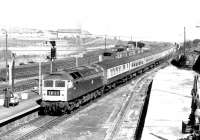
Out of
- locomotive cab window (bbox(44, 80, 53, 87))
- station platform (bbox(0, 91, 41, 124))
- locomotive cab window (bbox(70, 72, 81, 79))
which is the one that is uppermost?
locomotive cab window (bbox(70, 72, 81, 79))

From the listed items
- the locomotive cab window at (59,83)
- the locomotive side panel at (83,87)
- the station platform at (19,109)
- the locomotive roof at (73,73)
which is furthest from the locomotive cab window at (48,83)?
the station platform at (19,109)

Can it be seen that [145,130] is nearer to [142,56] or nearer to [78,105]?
[78,105]

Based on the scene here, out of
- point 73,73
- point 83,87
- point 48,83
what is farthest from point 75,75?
point 48,83

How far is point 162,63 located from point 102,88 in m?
49.9

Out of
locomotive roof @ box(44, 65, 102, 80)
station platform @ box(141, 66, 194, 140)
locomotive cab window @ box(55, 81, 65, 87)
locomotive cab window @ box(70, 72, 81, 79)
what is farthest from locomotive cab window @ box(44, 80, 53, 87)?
station platform @ box(141, 66, 194, 140)

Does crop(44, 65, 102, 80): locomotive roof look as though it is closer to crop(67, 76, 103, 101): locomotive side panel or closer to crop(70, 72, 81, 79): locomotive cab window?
crop(70, 72, 81, 79): locomotive cab window

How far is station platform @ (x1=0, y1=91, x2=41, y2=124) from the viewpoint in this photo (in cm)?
2611

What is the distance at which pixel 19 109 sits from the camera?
2916cm

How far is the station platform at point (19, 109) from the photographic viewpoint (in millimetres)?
26109

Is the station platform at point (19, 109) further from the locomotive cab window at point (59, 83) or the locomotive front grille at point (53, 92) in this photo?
the locomotive cab window at point (59, 83)

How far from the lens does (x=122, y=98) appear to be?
37.9 meters

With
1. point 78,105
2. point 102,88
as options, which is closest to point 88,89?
point 78,105

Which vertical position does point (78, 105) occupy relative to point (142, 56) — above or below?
below

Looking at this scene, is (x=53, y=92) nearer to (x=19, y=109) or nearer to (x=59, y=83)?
(x=59, y=83)
